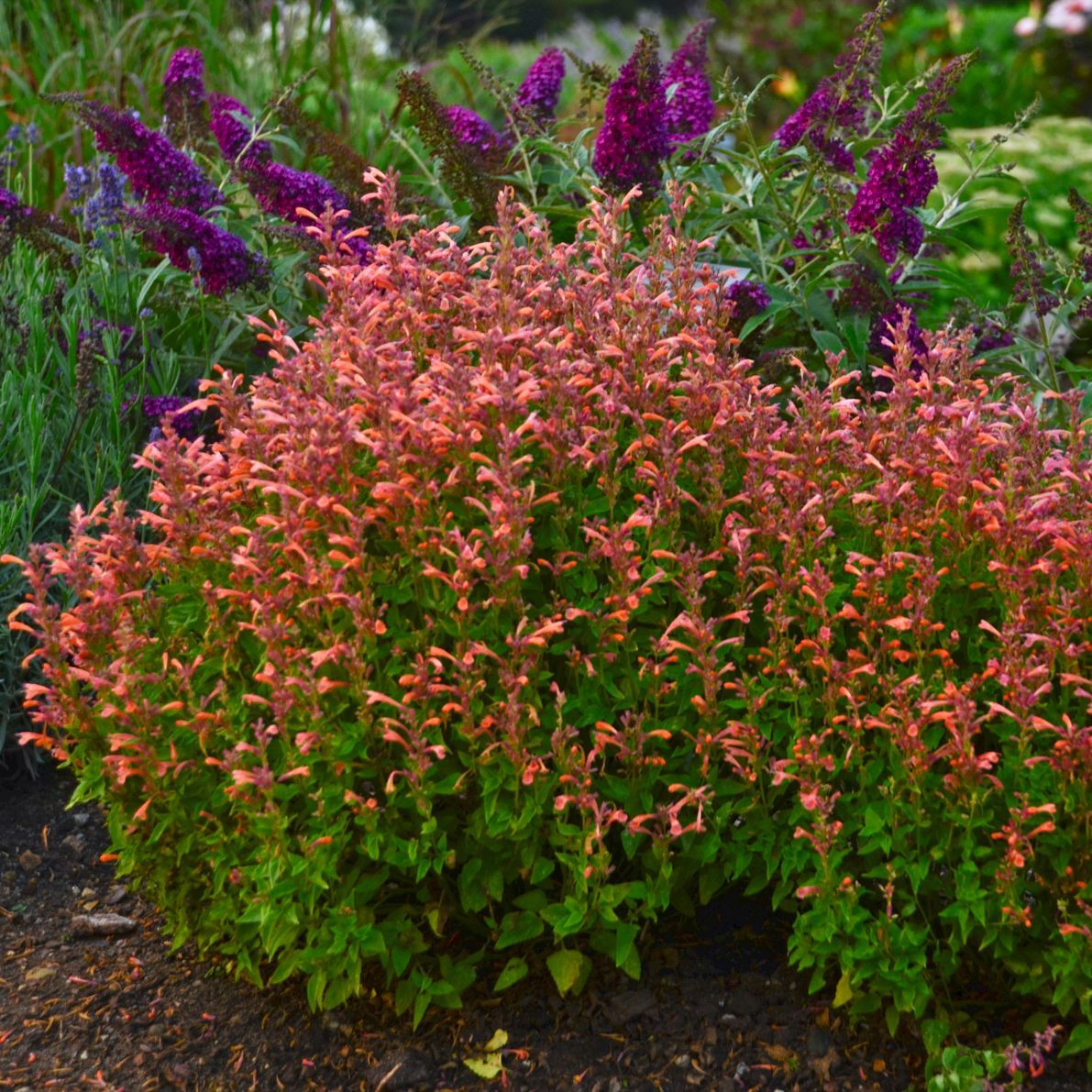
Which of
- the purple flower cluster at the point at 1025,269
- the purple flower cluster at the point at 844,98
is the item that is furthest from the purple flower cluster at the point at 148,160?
the purple flower cluster at the point at 1025,269

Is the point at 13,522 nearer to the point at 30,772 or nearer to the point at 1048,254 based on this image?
the point at 30,772

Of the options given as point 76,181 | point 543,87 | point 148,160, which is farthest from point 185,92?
point 543,87

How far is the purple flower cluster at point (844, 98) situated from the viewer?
3.76m

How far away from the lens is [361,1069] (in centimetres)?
255

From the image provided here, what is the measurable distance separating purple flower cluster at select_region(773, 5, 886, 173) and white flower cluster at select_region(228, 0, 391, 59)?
9.90ft

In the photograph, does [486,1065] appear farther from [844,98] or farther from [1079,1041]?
[844,98]

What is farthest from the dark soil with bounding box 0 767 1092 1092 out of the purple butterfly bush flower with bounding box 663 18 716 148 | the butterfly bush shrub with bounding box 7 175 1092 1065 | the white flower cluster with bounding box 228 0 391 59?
the white flower cluster with bounding box 228 0 391 59

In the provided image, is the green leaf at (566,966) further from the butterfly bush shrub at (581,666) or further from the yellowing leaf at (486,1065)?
the yellowing leaf at (486,1065)

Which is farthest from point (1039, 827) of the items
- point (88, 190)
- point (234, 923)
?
point (88, 190)

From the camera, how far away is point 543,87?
4.47m

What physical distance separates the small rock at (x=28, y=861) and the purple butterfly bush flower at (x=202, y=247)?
5.19ft

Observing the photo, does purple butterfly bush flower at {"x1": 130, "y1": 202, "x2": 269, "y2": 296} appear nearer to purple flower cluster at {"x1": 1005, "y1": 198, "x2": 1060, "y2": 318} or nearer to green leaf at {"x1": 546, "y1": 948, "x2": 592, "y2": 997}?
purple flower cluster at {"x1": 1005, "y1": 198, "x2": 1060, "y2": 318}

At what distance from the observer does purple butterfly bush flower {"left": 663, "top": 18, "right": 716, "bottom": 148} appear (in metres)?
4.40

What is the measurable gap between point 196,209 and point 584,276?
1.50 metres
